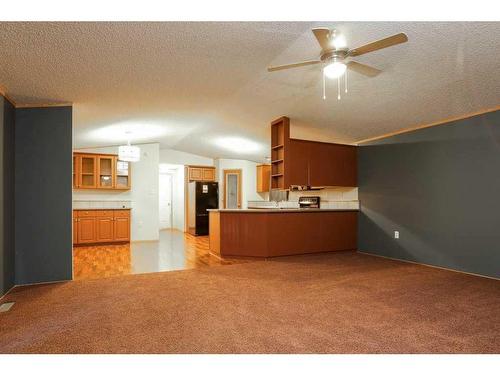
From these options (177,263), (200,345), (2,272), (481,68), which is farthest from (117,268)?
(481,68)

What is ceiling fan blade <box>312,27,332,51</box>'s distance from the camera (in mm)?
2109

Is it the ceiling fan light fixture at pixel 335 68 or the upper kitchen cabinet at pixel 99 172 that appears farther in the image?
the upper kitchen cabinet at pixel 99 172

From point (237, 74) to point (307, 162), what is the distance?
260cm

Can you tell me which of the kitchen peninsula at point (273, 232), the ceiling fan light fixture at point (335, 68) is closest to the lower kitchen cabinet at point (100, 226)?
the kitchen peninsula at point (273, 232)

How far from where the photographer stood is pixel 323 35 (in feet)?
7.19

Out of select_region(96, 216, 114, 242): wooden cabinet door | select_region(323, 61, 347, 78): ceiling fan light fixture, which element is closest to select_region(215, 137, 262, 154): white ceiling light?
select_region(96, 216, 114, 242): wooden cabinet door

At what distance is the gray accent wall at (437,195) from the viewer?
402 cm

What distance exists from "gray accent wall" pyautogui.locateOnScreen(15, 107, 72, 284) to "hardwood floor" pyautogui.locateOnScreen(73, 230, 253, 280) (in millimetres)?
454

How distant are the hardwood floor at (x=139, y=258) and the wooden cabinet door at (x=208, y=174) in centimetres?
308

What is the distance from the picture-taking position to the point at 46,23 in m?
2.10

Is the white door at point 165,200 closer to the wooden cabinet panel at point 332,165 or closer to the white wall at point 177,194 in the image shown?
the white wall at point 177,194

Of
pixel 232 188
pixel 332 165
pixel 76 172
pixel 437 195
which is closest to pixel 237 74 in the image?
pixel 332 165

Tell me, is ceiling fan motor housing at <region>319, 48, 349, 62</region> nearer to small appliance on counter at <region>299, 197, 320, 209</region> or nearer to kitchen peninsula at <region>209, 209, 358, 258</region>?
kitchen peninsula at <region>209, 209, 358, 258</region>

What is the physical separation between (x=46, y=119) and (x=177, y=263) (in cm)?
271
